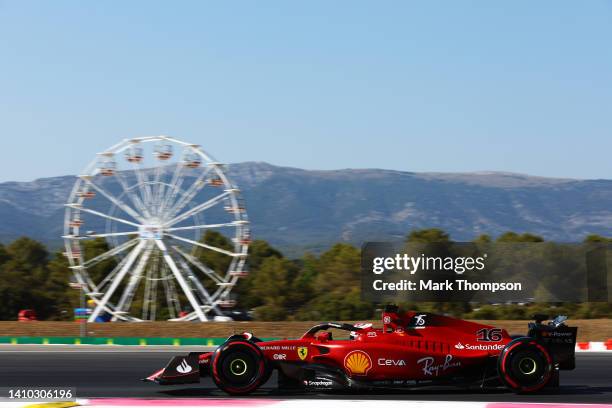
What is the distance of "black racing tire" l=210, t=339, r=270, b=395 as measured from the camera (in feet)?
44.2

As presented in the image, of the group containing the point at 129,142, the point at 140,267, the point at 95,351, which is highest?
the point at 129,142

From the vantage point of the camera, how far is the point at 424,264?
35812 mm

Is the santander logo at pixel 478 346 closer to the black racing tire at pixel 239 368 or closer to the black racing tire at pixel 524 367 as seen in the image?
the black racing tire at pixel 524 367

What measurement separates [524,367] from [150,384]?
5.99 m

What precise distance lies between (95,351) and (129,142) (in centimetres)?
1833

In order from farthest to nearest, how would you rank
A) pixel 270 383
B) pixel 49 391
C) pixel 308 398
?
pixel 270 383 < pixel 49 391 < pixel 308 398

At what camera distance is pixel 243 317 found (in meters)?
52.5

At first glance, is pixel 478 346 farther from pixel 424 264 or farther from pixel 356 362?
pixel 424 264

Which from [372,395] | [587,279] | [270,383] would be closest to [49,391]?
[270,383]

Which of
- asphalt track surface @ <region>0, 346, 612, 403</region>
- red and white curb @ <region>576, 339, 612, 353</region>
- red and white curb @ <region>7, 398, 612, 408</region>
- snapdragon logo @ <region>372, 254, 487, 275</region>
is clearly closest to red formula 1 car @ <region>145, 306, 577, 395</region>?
asphalt track surface @ <region>0, 346, 612, 403</region>

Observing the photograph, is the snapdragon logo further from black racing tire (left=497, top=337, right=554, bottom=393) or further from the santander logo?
black racing tire (left=497, top=337, right=554, bottom=393)

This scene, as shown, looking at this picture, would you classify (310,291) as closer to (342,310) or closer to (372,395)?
(342,310)

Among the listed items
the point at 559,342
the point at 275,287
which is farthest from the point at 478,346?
the point at 275,287

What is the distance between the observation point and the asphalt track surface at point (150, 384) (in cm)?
1355
